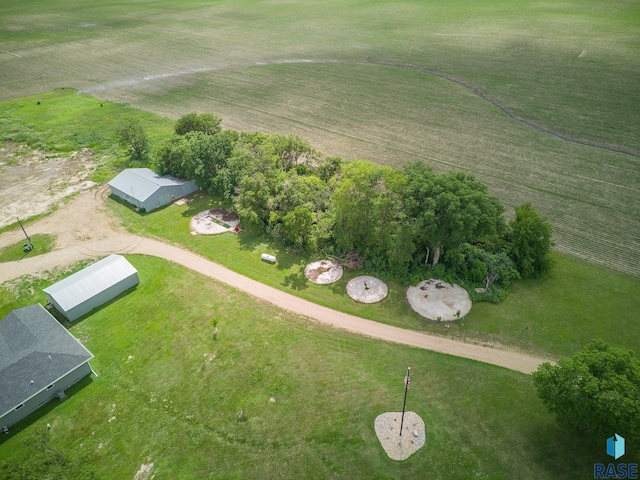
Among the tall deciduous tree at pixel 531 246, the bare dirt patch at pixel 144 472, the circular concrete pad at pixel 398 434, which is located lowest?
the bare dirt patch at pixel 144 472

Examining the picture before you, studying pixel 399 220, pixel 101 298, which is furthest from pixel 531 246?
pixel 101 298

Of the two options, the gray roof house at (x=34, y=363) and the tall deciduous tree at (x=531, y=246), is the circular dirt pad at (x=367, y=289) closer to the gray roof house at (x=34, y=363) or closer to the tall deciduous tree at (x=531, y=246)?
the tall deciduous tree at (x=531, y=246)

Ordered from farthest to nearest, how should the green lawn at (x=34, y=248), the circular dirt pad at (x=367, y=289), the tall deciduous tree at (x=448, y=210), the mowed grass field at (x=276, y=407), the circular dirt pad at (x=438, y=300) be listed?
the green lawn at (x=34, y=248)
the circular dirt pad at (x=367, y=289)
the circular dirt pad at (x=438, y=300)
the tall deciduous tree at (x=448, y=210)
the mowed grass field at (x=276, y=407)

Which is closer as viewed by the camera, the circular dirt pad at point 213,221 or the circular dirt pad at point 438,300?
the circular dirt pad at point 438,300

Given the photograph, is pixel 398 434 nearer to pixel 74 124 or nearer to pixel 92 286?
pixel 92 286

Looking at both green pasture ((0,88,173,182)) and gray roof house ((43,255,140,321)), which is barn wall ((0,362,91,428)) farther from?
green pasture ((0,88,173,182))

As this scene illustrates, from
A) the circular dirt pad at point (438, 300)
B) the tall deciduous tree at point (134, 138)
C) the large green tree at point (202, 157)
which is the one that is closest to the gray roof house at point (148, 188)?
the large green tree at point (202, 157)
